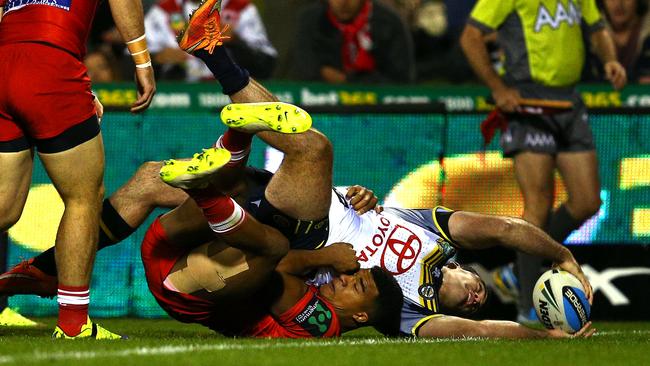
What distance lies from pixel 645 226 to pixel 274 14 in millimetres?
5336

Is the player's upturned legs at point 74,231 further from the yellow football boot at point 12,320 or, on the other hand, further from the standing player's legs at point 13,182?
the yellow football boot at point 12,320

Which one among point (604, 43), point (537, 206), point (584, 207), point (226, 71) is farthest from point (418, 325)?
point (604, 43)

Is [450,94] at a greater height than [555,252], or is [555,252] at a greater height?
[555,252]

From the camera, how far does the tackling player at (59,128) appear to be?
6555 millimetres

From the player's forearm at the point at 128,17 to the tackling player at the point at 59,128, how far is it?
17 cm

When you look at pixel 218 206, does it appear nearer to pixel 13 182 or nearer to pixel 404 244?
pixel 13 182

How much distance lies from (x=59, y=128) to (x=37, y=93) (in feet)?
0.65

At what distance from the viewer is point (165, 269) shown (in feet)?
23.6

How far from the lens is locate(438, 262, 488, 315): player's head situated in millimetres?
7703

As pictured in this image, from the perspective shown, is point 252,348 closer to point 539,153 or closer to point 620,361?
point 620,361

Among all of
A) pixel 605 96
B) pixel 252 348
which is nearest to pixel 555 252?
pixel 252 348

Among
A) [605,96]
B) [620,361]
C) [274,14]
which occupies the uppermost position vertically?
[620,361]

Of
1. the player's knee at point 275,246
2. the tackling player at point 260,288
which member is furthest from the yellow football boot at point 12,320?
the player's knee at point 275,246

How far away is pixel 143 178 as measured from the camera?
7738 mm
